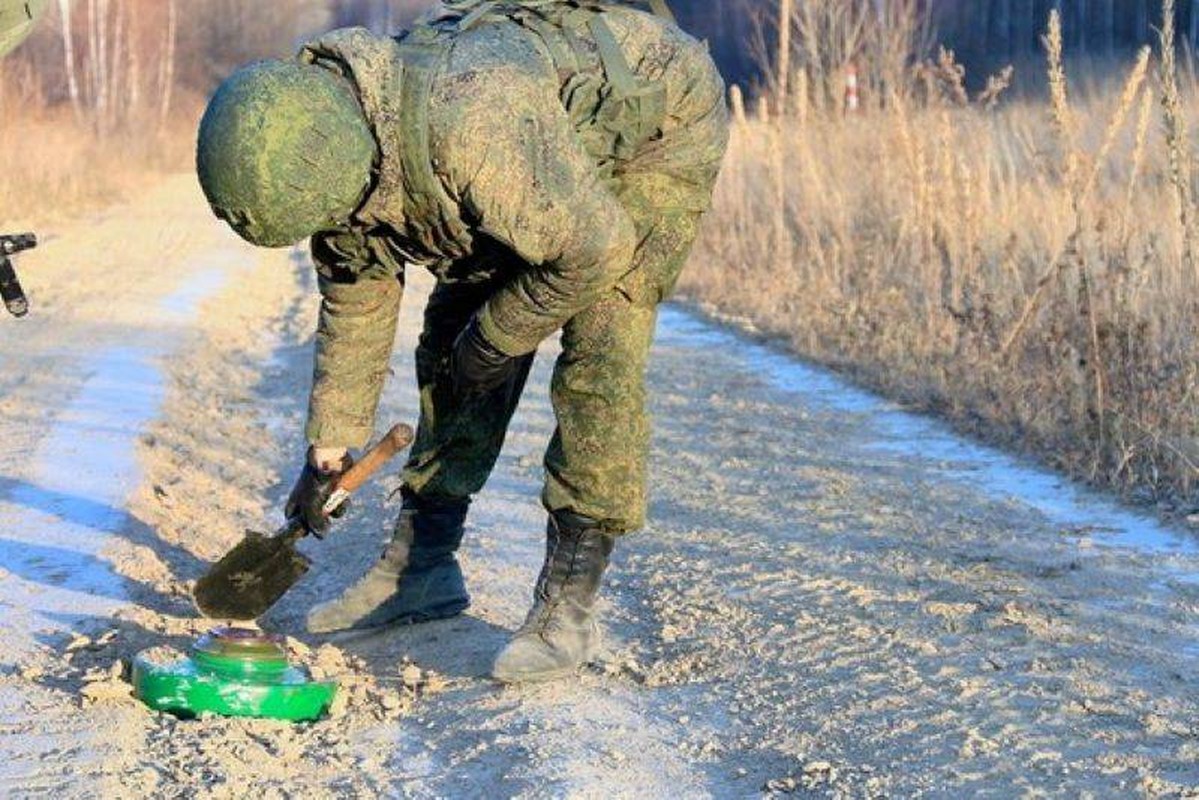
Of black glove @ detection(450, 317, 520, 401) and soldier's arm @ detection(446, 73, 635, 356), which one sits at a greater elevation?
soldier's arm @ detection(446, 73, 635, 356)

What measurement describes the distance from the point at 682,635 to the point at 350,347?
105 cm

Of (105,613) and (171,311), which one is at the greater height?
(105,613)

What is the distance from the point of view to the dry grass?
652cm

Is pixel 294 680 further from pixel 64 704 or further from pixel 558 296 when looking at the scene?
pixel 558 296

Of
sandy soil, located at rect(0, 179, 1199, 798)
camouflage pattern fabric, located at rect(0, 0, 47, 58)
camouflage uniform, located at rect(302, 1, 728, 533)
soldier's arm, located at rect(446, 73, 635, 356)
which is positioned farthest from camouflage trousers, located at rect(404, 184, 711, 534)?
camouflage pattern fabric, located at rect(0, 0, 47, 58)

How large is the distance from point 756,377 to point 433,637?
4.78 metres

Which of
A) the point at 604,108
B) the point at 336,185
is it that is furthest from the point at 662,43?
the point at 336,185

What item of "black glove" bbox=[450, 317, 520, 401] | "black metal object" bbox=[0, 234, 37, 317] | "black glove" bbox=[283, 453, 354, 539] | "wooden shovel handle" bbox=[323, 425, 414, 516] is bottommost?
"black glove" bbox=[283, 453, 354, 539]

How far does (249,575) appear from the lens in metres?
Result: 4.36

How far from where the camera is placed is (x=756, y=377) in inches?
364

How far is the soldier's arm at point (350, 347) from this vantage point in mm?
4109

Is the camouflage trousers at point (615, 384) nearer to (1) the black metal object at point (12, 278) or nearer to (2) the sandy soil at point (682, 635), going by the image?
(2) the sandy soil at point (682, 635)

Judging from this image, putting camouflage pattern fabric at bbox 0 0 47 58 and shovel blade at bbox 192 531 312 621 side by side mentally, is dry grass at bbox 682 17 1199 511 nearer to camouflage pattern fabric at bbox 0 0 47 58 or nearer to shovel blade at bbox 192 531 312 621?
shovel blade at bbox 192 531 312 621

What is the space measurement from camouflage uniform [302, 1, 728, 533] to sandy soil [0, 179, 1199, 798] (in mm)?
512
